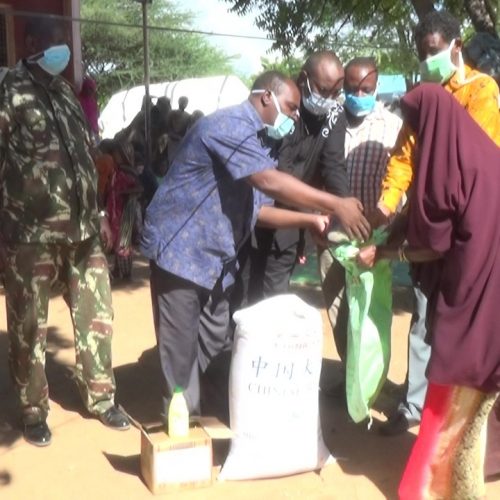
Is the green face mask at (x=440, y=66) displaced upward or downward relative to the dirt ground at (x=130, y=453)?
upward

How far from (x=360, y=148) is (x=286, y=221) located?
3.33 ft

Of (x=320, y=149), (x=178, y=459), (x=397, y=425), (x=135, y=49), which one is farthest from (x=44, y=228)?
(x=135, y=49)

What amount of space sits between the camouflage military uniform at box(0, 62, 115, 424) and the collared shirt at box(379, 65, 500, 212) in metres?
1.51

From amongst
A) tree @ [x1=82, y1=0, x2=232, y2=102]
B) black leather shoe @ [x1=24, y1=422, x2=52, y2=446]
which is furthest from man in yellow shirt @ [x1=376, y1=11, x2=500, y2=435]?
tree @ [x1=82, y1=0, x2=232, y2=102]

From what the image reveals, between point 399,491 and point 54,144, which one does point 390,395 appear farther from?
point 54,144

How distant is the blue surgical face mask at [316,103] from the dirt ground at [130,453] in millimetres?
1595

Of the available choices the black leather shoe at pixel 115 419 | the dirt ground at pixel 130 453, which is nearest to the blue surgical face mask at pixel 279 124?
the dirt ground at pixel 130 453

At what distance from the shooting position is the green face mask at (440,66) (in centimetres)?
369

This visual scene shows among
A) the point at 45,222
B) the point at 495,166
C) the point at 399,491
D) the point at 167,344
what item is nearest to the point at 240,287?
the point at 167,344

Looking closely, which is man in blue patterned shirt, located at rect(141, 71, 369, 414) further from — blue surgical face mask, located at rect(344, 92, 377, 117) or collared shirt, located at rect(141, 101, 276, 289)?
blue surgical face mask, located at rect(344, 92, 377, 117)

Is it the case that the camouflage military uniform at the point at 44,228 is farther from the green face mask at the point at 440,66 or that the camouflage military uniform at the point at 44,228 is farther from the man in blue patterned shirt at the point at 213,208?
the green face mask at the point at 440,66

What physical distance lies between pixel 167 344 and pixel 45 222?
33.4 inches

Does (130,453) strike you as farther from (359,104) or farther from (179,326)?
(359,104)

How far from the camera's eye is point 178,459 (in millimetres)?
3668
